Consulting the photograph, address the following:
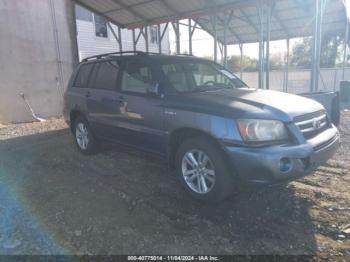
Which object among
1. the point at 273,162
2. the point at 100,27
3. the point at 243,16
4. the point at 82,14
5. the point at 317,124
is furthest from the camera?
the point at 100,27

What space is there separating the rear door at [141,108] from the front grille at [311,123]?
1660 millimetres

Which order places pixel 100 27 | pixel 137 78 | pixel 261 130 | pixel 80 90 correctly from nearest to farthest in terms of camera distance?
pixel 261 130 → pixel 137 78 → pixel 80 90 → pixel 100 27

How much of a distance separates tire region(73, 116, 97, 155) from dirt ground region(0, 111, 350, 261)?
634 millimetres

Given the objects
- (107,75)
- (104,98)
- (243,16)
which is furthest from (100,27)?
(104,98)

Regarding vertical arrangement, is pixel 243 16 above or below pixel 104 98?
above

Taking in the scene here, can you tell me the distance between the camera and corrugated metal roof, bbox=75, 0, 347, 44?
972 cm

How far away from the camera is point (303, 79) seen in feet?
55.9

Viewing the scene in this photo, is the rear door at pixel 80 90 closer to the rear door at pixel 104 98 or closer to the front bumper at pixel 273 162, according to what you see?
the rear door at pixel 104 98

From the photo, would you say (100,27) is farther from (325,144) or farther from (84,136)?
(325,144)

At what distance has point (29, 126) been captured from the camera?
32.4 feet

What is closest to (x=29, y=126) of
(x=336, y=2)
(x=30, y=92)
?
(x=30, y=92)

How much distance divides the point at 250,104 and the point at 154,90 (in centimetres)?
128

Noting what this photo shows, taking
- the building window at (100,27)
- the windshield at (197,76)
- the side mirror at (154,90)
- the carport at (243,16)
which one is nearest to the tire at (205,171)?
the side mirror at (154,90)

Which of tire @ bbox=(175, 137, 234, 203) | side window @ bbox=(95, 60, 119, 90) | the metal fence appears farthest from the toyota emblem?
the metal fence
